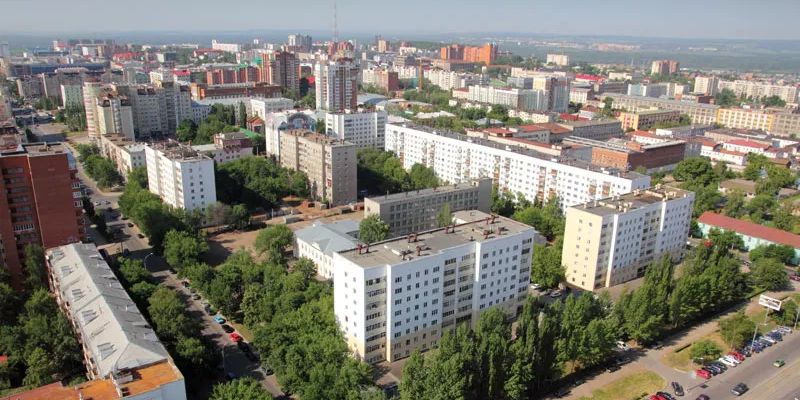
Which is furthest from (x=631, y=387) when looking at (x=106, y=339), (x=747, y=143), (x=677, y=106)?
(x=677, y=106)

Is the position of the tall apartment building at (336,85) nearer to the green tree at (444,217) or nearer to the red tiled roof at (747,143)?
the green tree at (444,217)

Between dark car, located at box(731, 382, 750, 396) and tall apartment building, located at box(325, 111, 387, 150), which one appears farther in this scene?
tall apartment building, located at box(325, 111, 387, 150)

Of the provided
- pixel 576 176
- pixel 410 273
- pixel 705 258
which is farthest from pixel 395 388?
pixel 576 176

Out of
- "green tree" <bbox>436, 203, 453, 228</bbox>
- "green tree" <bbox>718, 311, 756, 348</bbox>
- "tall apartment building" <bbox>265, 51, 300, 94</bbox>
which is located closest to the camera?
"green tree" <bbox>718, 311, 756, 348</bbox>

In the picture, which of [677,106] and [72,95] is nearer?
[72,95]

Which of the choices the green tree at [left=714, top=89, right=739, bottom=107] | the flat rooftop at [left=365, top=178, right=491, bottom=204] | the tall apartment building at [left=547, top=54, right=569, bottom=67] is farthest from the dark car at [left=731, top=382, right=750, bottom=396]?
the tall apartment building at [left=547, top=54, right=569, bottom=67]

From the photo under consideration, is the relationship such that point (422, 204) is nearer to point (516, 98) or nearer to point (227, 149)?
point (227, 149)

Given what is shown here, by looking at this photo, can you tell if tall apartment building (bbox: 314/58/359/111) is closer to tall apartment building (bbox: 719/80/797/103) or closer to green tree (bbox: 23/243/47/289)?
green tree (bbox: 23/243/47/289)
